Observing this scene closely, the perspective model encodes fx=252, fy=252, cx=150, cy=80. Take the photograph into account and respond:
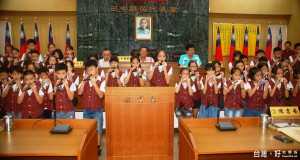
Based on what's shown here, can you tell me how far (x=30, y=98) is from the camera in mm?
3639

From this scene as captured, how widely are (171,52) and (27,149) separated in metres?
6.65

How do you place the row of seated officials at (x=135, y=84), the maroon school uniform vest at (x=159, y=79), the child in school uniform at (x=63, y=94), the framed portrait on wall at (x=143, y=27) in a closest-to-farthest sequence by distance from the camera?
the child in school uniform at (x=63, y=94) < the row of seated officials at (x=135, y=84) < the maroon school uniform vest at (x=159, y=79) < the framed portrait on wall at (x=143, y=27)

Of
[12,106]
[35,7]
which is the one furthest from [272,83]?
[35,7]

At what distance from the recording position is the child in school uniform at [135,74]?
161 inches

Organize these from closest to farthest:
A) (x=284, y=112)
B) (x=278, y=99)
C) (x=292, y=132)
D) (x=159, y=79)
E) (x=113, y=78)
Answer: (x=292, y=132) → (x=284, y=112) → (x=278, y=99) → (x=113, y=78) → (x=159, y=79)

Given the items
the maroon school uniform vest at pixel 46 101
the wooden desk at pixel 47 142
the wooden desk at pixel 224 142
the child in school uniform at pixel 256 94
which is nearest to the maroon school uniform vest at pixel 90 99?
the maroon school uniform vest at pixel 46 101

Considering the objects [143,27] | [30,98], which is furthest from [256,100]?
[143,27]

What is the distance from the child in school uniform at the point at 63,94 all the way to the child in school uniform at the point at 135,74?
935 mm

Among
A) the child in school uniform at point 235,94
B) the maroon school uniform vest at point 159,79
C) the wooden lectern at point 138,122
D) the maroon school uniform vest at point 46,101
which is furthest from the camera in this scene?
the maroon school uniform vest at point 159,79

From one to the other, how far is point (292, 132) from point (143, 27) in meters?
6.43

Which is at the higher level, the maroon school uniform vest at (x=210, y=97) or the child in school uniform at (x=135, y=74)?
the child in school uniform at (x=135, y=74)

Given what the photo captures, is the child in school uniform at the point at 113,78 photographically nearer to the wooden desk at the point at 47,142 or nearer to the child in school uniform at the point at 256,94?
the wooden desk at the point at 47,142

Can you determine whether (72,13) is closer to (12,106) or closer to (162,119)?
(12,106)

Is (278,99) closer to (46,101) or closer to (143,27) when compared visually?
(46,101)
